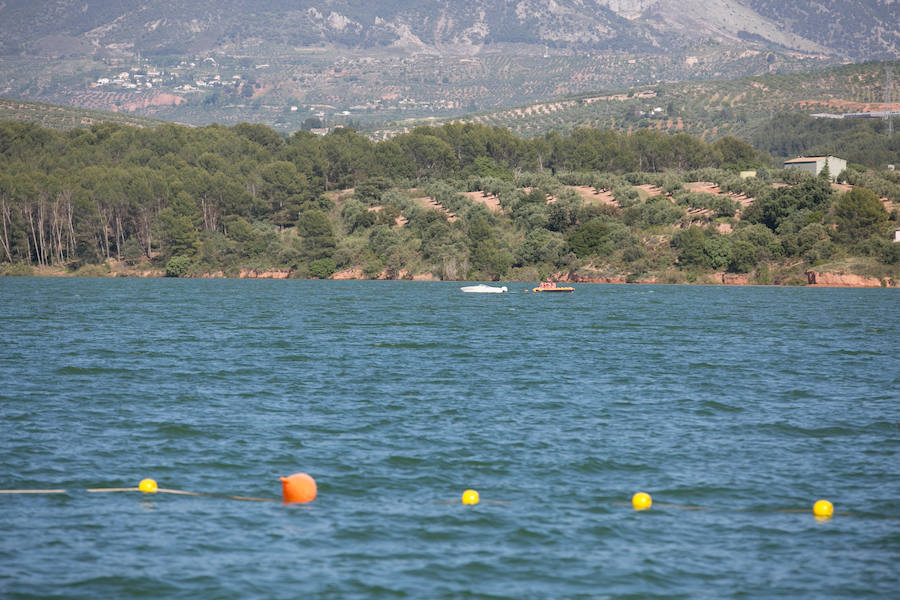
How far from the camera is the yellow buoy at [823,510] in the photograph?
19.8 metres

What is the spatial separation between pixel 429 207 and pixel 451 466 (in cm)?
12046

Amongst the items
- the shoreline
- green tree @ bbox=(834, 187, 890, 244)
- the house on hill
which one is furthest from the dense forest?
the house on hill

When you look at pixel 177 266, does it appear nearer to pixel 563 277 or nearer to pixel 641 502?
pixel 563 277

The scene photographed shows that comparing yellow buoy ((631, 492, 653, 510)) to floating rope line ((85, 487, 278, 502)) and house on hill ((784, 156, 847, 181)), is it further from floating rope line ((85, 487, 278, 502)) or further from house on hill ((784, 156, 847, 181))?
house on hill ((784, 156, 847, 181))

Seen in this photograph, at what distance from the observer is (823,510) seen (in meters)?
19.9

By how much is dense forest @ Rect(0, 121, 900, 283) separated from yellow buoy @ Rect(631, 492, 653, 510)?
9244cm

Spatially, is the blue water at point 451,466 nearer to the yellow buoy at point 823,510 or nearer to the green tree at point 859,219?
the yellow buoy at point 823,510

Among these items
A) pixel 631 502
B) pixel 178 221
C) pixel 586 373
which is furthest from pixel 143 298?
pixel 631 502

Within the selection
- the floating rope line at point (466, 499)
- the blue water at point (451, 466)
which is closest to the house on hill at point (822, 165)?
the blue water at point (451, 466)

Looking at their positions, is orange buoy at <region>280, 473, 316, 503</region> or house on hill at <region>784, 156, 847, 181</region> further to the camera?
house on hill at <region>784, 156, 847, 181</region>

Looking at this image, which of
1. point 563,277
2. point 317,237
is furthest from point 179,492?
point 317,237

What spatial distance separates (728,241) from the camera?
111375 millimetres

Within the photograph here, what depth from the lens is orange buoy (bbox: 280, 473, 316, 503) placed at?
66.3 feet

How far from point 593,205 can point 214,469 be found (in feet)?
362
